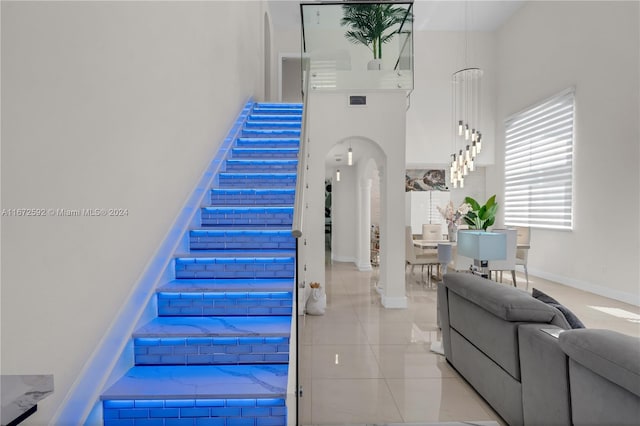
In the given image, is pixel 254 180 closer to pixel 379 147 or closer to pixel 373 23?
pixel 379 147

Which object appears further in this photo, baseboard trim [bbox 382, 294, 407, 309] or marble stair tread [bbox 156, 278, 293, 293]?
baseboard trim [bbox 382, 294, 407, 309]

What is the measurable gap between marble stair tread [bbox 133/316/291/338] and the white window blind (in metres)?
6.84

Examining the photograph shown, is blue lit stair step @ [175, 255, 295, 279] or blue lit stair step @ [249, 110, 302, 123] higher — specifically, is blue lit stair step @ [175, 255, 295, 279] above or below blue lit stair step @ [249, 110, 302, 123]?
below

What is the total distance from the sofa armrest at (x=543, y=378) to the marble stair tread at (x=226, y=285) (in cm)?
150

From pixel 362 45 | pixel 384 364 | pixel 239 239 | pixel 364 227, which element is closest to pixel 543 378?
pixel 384 364

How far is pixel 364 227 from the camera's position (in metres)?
8.91

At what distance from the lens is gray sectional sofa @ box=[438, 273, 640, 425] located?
1502 millimetres

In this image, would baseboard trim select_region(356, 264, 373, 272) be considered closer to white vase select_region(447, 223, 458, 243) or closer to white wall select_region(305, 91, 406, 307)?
white vase select_region(447, 223, 458, 243)

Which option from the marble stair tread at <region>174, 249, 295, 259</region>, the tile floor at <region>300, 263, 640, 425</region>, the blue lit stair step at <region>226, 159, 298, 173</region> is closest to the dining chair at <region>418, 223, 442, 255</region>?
the tile floor at <region>300, 263, 640, 425</region>

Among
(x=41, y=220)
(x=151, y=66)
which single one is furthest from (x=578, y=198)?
(x=41, y=220)

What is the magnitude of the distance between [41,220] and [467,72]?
25.5 feet

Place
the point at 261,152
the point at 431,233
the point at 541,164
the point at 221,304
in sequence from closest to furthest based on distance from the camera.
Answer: the point at 221,304, the point at 261,152, the point at 541,164, the point at 431,233

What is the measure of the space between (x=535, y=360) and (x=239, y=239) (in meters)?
2.34

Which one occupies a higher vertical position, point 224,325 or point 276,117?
point 276,117
